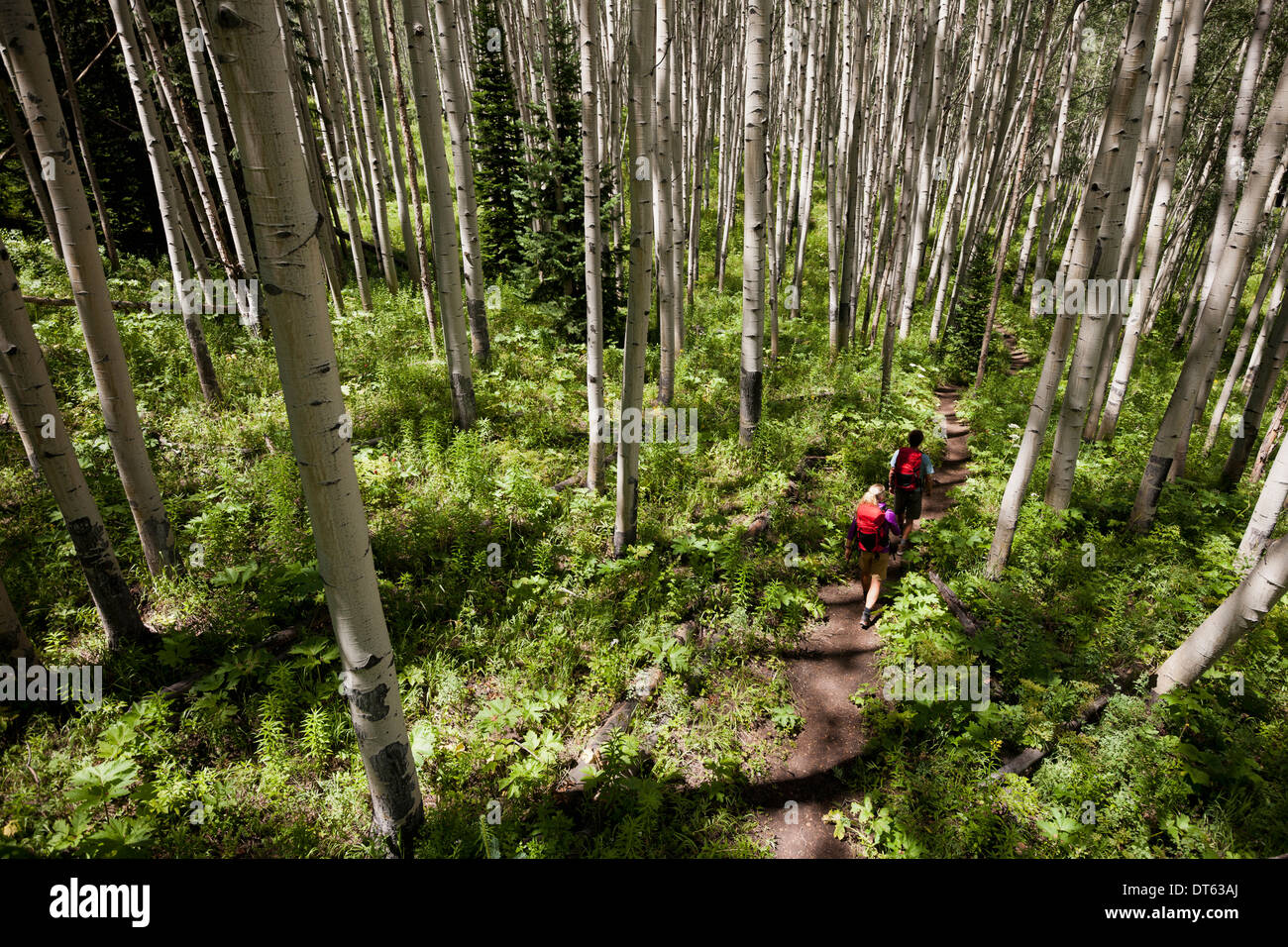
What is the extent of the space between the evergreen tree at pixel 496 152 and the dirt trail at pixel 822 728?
10036 mm

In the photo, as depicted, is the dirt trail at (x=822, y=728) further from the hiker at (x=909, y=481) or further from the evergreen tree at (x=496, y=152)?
the evergreen tree at (x=496, y=152)

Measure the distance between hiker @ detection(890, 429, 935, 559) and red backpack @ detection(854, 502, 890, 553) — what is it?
43.8 inches

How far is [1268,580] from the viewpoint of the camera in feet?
11.8

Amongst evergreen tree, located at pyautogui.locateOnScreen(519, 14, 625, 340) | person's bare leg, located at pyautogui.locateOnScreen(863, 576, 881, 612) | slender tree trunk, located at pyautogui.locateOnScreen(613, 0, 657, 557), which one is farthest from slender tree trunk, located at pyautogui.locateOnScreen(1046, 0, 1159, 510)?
evergreen tree, located at pyautogui.locateOnScreen(519, 14, 625, 340)

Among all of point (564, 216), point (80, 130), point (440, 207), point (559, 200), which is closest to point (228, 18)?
point (440, 207)

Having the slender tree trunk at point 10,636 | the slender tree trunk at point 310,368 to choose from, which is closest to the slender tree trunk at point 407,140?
the slender tree trunk at point 310,368

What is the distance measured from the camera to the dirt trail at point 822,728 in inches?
161

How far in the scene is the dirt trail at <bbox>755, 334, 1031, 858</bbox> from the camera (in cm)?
410

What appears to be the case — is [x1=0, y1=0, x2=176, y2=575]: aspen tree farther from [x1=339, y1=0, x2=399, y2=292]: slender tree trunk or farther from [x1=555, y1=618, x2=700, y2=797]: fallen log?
[x1=339, y1=0, x2=399, y2=292]: slender tree trunk

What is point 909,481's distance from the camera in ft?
22.5

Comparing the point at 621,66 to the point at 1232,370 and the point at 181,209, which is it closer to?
the point at 181,209

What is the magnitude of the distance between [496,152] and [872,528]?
13.3m

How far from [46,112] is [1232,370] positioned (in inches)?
607

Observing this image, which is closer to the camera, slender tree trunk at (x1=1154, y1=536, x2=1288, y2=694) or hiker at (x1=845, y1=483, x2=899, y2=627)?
slender tree trunk at (x1=1154, y1=536, x2=1288, y2=694)
